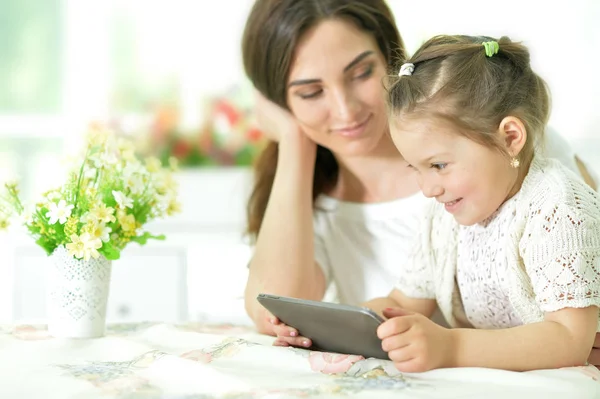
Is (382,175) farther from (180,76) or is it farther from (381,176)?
(180,76)

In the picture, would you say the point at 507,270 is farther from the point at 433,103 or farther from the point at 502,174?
the point at 433,103

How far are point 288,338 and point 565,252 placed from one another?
19.8 inches

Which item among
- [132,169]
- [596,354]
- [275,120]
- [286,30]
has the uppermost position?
[286,30]

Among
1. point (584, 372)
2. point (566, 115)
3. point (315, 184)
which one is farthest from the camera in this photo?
point (566, 115)

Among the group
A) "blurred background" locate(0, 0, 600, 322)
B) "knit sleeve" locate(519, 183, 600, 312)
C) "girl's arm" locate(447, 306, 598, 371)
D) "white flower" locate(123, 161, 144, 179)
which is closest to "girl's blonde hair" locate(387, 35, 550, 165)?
"knit sleeve" locate(519, 183, 600, 312)

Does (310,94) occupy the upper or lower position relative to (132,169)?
upper

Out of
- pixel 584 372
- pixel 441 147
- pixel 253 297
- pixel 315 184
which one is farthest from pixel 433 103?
pixel 315 184

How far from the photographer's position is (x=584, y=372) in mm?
1330

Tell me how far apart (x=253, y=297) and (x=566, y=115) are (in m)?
2.31

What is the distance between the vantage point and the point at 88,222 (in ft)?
5.34

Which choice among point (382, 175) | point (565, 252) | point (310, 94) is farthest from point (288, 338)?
point (382, 175)

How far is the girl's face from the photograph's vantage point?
58.9 inches

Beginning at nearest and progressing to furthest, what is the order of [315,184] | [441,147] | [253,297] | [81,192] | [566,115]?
[441,147], [81,192], [253,297], [315,184], [566,115]

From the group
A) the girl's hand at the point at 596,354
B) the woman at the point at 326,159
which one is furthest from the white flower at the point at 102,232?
the girl's hand at the point at 596,354
